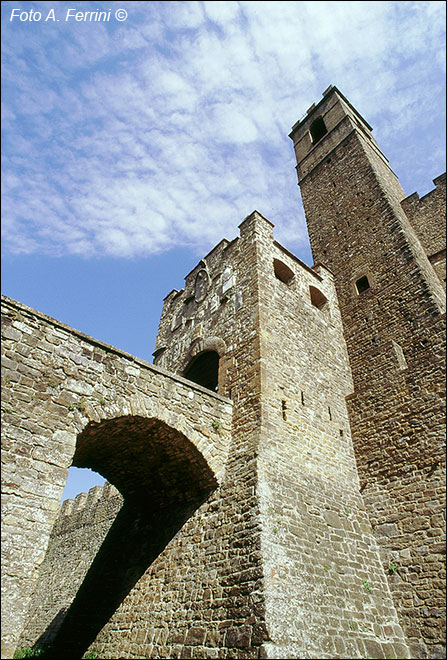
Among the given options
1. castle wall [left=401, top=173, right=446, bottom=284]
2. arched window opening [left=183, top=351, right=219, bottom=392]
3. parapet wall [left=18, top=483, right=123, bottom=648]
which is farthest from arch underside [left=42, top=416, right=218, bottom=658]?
castle wall [left=401, top=173, right=446, bottom=284]

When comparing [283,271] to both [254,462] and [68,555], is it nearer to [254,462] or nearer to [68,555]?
[254,462]

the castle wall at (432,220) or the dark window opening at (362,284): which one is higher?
the castle wall at (432,220)

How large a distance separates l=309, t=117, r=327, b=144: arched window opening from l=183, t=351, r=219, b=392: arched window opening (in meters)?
12.7

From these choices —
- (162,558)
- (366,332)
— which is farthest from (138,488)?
(366,332)

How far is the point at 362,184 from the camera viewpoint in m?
12.7

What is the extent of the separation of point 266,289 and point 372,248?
4002 mm

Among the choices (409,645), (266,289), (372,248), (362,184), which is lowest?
(409,645)

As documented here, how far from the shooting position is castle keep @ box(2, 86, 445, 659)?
511cm

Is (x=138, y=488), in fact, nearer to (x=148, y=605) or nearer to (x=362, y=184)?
(x=148, y=605)

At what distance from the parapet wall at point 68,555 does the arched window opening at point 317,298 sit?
8614mm

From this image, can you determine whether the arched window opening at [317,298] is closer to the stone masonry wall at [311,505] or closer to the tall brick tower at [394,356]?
the tall brick tower at [394,356]

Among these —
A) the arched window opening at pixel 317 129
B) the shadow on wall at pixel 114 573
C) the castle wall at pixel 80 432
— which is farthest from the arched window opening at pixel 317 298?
the arched window opening at pixel 317 129

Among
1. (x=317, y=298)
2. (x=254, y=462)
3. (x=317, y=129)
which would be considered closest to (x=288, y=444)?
(x=254, y=462)

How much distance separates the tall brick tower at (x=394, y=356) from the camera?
6.46 m
